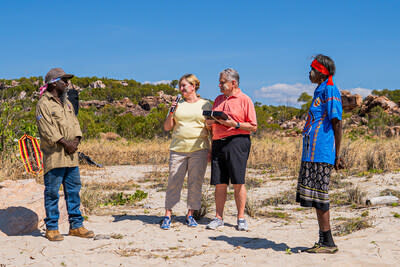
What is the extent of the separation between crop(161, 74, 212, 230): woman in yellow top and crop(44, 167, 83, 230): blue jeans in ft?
3.92

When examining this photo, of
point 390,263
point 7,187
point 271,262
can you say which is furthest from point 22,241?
point 390,263

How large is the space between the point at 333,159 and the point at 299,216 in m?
2.54

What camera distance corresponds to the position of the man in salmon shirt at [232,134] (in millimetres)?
5211

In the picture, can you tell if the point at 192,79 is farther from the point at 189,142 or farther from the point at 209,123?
the point at 189,142

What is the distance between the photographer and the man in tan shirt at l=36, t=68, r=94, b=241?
14.7 feet

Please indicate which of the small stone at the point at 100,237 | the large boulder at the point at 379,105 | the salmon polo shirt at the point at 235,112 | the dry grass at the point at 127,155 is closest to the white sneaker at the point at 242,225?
the salmon polo shirt at the point at 235,112

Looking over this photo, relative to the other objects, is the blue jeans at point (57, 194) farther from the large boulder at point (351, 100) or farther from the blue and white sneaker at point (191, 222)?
the large boulder at point (351, 100)

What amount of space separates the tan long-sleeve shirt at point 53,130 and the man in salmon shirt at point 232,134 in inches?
68.0

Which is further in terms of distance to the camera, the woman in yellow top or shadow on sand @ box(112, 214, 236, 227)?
shadow on sand @ box(112, 214, 236, 227)

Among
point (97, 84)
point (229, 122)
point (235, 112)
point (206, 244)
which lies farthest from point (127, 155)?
point (97, 84)

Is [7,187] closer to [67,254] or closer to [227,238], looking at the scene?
[67,254]

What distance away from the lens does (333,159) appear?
4.00 meters

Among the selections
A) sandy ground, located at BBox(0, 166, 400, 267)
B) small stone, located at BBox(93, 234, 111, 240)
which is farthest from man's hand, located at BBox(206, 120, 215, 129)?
small stone, located at BBox(93, 234, 111, 240)

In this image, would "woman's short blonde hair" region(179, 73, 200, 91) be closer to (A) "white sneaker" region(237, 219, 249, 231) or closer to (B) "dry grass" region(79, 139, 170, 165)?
(A) "white sneaker" region(237, 219, 249, 231)
